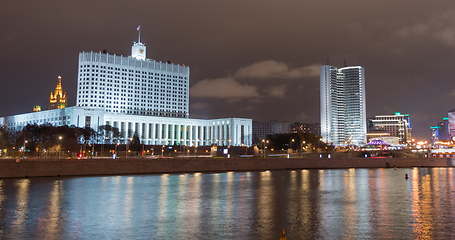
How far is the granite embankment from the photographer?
159 feet

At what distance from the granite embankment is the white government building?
9557 centimetres

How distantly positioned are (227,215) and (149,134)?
158 m

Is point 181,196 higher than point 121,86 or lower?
lower

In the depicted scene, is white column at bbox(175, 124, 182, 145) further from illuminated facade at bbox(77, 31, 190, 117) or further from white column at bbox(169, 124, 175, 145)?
illuminated facade at bbox(77, 31, 190, 117)

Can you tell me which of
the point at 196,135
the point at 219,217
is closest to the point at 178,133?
the point at 196,135

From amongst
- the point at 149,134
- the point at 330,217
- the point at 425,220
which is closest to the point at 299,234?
the point at 330,217

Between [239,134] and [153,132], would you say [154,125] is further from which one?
[239,134]

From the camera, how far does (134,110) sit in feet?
618

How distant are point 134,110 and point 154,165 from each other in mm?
131395

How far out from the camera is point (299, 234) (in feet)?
49.6

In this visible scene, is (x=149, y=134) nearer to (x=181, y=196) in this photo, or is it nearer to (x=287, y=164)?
(x=287, y=164)

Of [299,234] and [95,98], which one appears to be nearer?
[299,234]

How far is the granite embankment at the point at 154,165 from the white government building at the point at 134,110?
314 feet

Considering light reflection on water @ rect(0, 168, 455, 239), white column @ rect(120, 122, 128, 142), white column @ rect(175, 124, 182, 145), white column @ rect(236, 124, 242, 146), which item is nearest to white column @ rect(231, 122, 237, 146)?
white column @ rect(236, 124, 242, 146)
